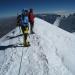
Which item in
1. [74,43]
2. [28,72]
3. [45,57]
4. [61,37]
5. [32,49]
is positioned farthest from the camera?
[61,37]

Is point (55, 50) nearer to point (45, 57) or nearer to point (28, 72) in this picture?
point (45, 57)

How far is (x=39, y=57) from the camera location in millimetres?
14812

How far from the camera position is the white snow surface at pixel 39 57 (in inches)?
522

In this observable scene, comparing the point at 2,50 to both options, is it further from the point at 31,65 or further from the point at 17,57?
the point at 31,65

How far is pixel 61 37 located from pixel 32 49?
549 cm

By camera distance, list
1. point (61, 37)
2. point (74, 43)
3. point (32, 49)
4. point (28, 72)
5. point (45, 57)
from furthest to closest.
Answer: point (61, 37)
point (74, 43)
point (32, 49)
point (45, 57)
point (28, 72)

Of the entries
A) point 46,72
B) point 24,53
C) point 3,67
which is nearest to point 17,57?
point 24,53

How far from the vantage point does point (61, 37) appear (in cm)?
2077

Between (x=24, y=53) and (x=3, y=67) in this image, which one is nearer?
(x=3, y=67)

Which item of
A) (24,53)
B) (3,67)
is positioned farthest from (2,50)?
(3,67)

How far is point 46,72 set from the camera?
12953mm

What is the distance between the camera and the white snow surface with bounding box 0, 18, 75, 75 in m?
13.3

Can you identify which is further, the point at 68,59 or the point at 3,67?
the point at 68,59

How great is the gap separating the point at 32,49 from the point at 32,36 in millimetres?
3513
